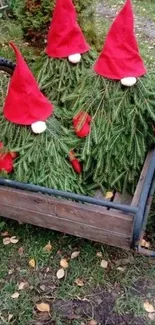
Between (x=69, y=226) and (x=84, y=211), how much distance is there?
18cm

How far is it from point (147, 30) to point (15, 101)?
420 centimetres

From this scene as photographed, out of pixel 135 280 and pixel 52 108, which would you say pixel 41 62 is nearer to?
pixel 52 108

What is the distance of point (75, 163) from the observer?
2705 mm

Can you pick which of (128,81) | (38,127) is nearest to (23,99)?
(38,127)

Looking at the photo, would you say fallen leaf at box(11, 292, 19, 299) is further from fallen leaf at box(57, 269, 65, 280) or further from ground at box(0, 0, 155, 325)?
fallen leaf at box(57, 269, 65, 280)

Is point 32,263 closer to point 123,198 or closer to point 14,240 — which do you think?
point 14,240

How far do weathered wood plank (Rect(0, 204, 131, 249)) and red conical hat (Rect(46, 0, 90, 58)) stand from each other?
1085mm

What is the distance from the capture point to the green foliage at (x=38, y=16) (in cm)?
434

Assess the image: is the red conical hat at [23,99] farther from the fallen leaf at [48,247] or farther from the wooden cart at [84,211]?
the fallen leaf at [48,247]

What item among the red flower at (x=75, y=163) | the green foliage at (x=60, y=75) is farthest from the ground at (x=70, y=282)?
the green foliage at (x=60, y=75)

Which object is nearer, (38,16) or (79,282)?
(79,282)

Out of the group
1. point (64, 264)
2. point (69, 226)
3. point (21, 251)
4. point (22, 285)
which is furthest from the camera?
point (21, 251)

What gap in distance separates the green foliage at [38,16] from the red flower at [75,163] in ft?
7.50

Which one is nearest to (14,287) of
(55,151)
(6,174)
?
(6,174)
